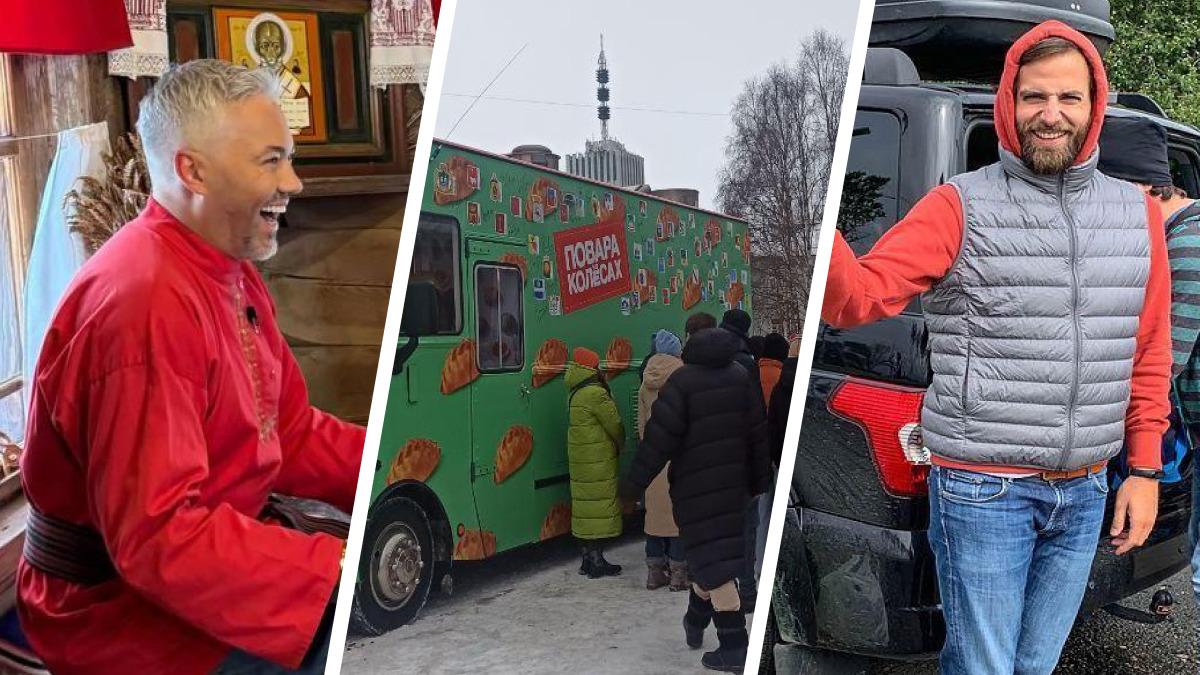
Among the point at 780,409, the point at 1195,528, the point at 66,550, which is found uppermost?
the point at 780,409

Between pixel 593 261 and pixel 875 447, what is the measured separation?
79 cm

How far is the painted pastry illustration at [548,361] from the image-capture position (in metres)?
1.47

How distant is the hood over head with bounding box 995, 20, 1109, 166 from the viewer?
1820 millimetres

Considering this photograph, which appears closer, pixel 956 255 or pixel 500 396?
pixel 500 396

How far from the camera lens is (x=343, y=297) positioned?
1.56 metres

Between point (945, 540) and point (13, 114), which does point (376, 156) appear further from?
point (945, 540)

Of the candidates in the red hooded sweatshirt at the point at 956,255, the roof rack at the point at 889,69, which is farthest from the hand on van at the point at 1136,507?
the roof rack at the point at 889,69

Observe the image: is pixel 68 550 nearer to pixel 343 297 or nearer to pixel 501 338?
pixel 343 297

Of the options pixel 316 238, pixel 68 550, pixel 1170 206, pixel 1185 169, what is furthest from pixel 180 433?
pixel 1185 169

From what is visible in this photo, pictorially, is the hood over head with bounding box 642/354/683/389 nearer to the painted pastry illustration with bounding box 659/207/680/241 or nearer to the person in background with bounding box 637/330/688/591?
the person in background with bounding box 637/330/688/591

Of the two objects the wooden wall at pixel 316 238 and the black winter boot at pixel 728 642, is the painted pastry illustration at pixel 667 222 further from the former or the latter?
the black winter boot at pixel 728 642

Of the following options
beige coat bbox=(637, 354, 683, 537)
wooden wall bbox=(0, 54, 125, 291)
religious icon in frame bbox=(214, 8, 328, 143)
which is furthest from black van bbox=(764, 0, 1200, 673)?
wooden wall bbox=(0, 54, 125, 291)

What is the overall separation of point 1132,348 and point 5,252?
5.77 ft

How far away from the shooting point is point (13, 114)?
1.49 metres
